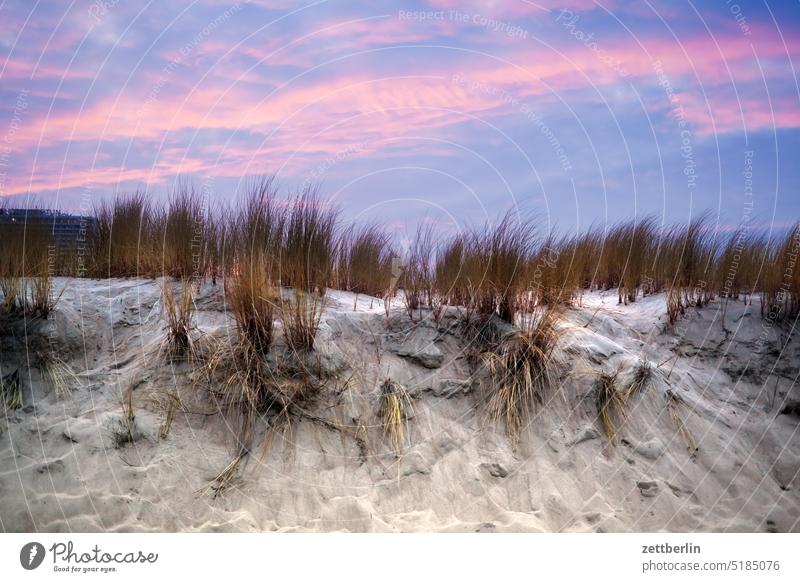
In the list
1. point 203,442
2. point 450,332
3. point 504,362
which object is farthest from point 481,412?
point 203,442

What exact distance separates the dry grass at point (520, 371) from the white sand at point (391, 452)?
118mm

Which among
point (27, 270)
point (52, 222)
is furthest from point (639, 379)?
point (52, 222)

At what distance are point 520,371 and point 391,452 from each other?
1245mm

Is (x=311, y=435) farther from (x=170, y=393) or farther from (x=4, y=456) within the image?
(x=4, y=456)

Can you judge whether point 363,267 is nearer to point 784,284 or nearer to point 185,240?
point 185,240

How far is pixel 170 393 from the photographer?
4.55 meters

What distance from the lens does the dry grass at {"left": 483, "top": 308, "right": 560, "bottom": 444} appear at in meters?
4.70

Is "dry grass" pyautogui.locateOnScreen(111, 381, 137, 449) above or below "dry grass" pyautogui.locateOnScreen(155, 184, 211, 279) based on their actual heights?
below

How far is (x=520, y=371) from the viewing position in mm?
4836

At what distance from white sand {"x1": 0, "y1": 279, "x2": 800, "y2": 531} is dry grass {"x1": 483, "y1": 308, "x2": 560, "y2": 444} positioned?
118mm

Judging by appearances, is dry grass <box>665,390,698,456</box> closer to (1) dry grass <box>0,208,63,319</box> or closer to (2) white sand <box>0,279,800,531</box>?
(2) white sand <box>0,279,800,531</box>

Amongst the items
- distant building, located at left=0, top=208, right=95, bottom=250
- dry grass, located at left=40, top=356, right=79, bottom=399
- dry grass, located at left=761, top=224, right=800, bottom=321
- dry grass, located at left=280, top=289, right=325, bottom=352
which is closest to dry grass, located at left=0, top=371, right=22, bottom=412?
dry grass, located at left=40, top=356, right=79, bottom=399

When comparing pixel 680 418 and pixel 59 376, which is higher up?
pixel 59 376

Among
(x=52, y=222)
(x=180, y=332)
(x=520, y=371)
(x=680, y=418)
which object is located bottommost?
(x=680, y=418)
